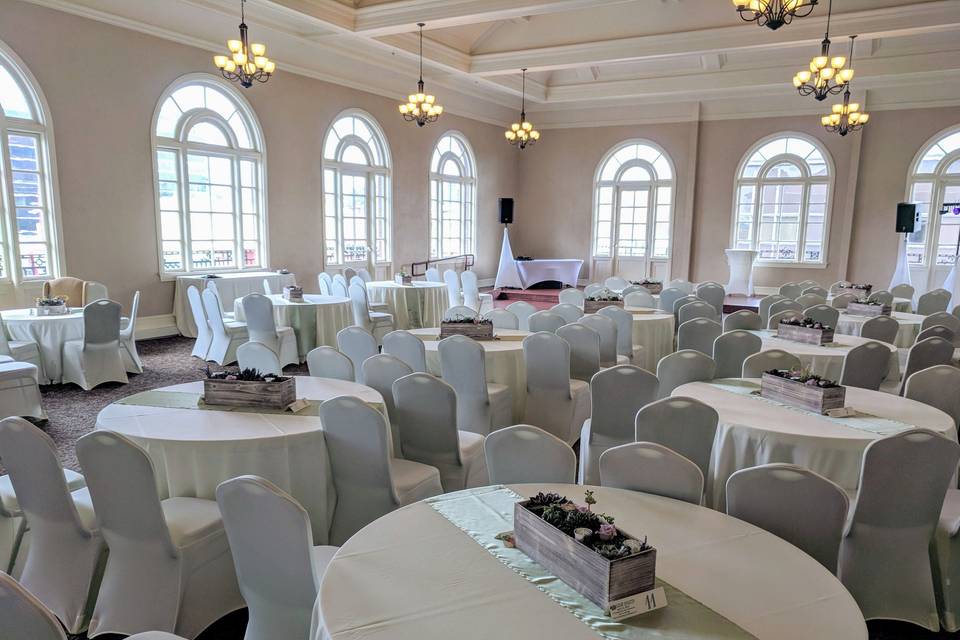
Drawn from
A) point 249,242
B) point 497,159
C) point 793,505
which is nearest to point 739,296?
point 497,159

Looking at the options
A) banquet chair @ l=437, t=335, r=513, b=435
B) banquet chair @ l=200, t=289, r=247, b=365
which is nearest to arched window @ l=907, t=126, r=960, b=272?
banquet chair @ l=437, t=335, r=513, b=435

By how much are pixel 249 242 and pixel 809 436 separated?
29.5ft

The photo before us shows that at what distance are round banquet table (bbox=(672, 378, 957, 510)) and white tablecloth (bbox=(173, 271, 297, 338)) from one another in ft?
24.3

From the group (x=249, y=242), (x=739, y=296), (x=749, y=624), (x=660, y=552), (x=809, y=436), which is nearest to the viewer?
(x=749, y=624)

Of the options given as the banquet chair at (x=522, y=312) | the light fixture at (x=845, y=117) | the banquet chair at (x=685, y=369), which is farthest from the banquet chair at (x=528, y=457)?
→ the light fixture at (x=845, y=117)

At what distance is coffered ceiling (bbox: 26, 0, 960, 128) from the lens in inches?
332

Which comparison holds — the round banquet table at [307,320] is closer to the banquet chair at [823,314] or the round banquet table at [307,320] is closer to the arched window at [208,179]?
the arched window at [208,179]

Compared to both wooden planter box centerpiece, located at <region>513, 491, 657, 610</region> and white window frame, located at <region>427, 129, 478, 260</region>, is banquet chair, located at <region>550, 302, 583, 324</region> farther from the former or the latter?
white window frame, located at <region>427, 129, 478, 260</region>

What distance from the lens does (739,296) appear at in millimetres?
13289

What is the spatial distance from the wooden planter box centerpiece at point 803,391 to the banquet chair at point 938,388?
71 centimetres

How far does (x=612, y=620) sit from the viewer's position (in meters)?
1.64

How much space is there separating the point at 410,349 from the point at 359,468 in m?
1.82

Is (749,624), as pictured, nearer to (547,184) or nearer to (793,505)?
(793,505)

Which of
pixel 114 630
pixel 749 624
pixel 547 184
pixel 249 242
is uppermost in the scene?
pixel 547 184
